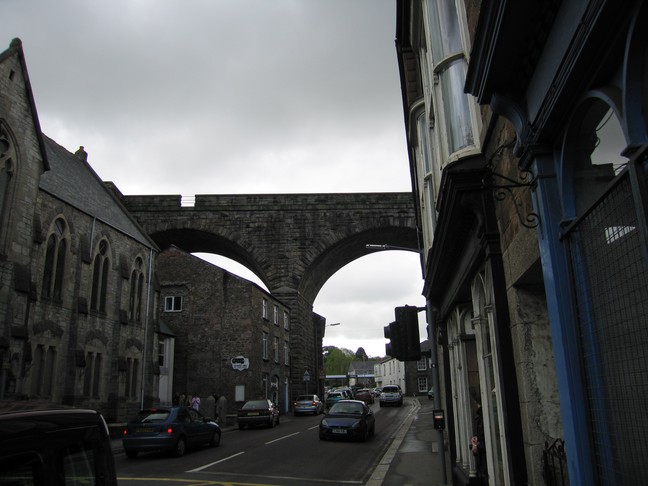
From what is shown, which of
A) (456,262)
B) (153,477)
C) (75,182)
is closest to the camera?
(456,262)

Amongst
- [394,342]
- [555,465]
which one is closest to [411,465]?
[394,342]

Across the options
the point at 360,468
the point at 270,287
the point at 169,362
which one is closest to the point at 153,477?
the point at 360,468

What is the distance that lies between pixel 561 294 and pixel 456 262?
4.09m

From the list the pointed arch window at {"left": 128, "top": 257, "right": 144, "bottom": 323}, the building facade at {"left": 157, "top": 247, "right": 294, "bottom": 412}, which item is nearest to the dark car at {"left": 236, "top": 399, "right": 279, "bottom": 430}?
the pointed arch window at {"left": 128, "top": 257, "right": 144, "bottom": 323}

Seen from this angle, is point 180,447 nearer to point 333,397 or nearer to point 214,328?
point 214,328

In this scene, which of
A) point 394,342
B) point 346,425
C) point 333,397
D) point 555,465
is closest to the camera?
point 555,465

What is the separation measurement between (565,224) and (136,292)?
84.6ft

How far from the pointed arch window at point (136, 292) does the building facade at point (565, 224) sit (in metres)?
23.5

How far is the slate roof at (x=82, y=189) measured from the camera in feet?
71.4

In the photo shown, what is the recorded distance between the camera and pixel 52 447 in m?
2.88

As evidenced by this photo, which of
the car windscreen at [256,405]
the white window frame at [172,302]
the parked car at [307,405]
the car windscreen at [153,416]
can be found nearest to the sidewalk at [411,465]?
the car windscreen at [153,416]

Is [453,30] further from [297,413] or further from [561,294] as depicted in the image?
[297,413]

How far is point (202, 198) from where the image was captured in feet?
142

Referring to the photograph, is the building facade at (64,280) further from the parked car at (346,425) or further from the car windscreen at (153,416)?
the parked car at (346,425)
